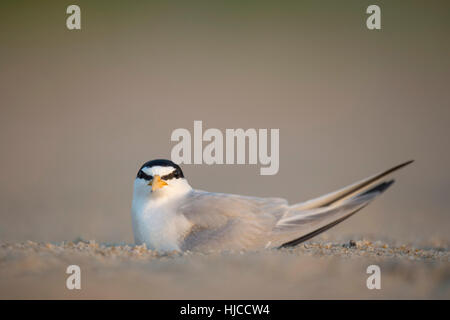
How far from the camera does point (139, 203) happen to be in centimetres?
518

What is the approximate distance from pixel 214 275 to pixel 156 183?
1.29m

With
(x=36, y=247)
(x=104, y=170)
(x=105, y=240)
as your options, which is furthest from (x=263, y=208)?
(x=104, y=170)

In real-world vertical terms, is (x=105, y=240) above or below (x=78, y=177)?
below

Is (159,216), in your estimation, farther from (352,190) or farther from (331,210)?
(352,190)

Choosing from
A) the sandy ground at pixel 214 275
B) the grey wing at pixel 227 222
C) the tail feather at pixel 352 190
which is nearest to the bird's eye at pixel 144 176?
the grey wing at pixel 227 222

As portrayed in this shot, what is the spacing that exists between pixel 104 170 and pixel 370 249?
772 cm

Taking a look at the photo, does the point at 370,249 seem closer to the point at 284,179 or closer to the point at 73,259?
the point at 73,259

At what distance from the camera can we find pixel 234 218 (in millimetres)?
4930

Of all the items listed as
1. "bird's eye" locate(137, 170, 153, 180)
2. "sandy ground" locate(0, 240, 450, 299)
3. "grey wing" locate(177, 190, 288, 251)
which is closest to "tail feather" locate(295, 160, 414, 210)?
"grey wing" locate(177, 190, 288, 251)

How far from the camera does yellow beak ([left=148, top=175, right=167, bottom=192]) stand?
5003 mm

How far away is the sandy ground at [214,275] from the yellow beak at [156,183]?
23.3 inches

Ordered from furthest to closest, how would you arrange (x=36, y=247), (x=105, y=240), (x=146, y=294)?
(x=105, y=240)
(x=36, y=247)
(x=146, y=294)

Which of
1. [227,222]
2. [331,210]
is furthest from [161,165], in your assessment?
[331,210]

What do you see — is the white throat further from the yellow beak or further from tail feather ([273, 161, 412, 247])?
tail feather ([273, 161, 412, 247])
